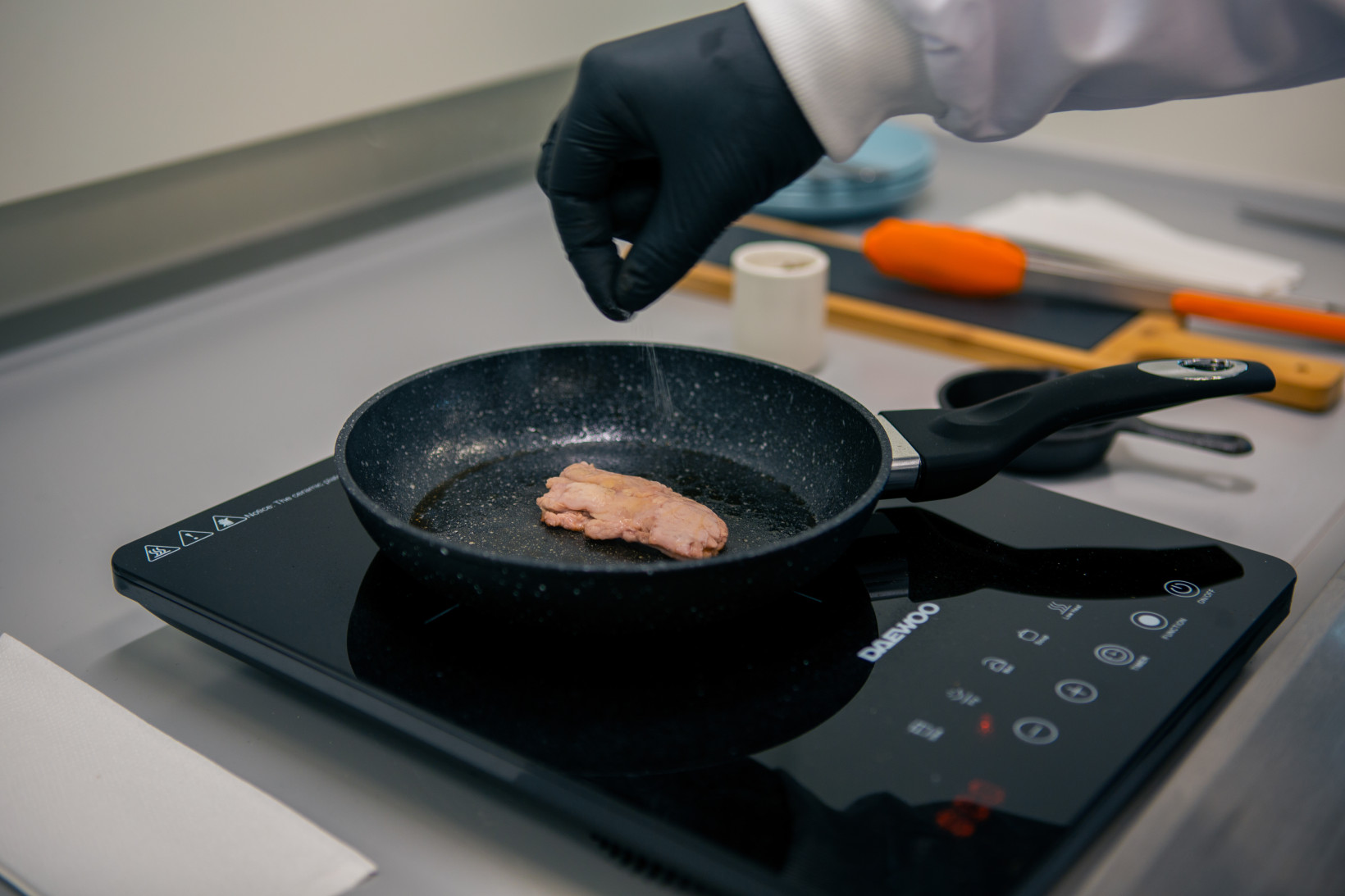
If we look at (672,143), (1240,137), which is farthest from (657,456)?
(1240,137)

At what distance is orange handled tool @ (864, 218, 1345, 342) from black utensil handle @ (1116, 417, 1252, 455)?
10.1 inches

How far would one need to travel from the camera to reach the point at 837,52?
70 centimetres

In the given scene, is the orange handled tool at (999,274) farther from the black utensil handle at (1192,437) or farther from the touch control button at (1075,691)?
the touch control button at (1075,691)

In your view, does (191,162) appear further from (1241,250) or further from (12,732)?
(1241,250)

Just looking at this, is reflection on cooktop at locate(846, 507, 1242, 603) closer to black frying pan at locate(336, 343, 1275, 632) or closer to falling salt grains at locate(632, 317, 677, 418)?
black frying pan at locate(336, 343, 1275, 632)

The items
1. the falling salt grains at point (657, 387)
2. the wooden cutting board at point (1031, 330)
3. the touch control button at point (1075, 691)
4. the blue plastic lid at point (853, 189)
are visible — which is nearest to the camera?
the touch control button at point (1075, 691)

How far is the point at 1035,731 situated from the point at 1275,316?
2.42ft

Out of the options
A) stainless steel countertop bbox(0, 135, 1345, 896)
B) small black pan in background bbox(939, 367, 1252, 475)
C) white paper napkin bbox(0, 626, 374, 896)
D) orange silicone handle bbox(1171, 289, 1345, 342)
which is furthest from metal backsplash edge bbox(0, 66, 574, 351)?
orange silicone handle bbox(1171, 289, 1345, 342)

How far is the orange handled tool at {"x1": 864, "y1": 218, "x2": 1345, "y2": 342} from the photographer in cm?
110

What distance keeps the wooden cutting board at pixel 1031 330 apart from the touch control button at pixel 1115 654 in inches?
17.5

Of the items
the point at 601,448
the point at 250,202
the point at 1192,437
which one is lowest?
the point at 1192,437

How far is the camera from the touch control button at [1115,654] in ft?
1.92

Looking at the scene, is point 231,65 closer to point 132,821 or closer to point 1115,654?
point 132,821

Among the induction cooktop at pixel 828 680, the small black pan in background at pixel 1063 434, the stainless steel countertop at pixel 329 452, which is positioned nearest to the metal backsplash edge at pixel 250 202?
the stainless steel countertop at pixel 329 452
